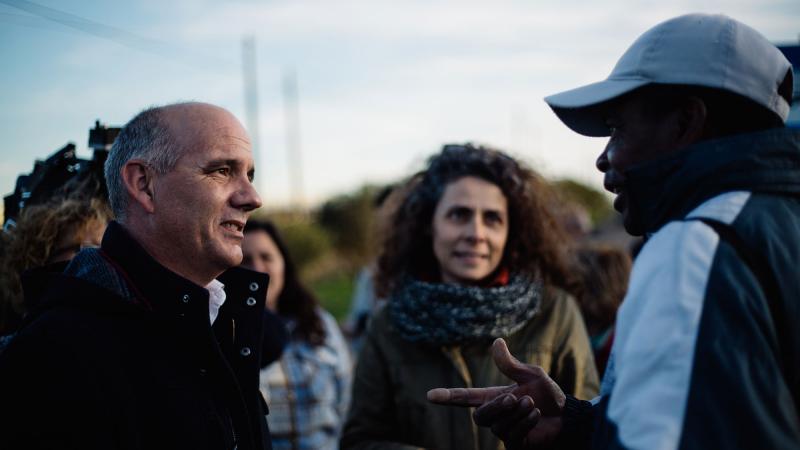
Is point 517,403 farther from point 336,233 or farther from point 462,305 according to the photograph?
point 336,233

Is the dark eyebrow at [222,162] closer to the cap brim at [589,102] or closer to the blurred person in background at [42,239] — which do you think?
the blurred person in background at [42,239]

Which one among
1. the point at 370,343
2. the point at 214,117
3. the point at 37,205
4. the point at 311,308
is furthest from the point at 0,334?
Result: the point at 311,308

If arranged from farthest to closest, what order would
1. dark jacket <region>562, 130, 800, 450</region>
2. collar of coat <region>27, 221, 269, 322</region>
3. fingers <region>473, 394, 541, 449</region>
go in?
fingers <region>473, 394, 541, 449</region> → collar of coat <region>27, 221, 269, 322</region> → dark jacket <region>562, 130, 800, 450</region>

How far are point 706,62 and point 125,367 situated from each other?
1682mm

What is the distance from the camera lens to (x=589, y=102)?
66.4 inches

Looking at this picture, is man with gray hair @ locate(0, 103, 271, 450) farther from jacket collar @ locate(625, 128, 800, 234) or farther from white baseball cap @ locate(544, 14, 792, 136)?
jacket collar @ locate(625, 128, 800, 234)

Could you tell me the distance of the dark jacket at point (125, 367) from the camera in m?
1.58

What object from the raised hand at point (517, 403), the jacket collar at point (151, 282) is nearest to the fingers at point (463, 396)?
the raised hand at point (517, 403)

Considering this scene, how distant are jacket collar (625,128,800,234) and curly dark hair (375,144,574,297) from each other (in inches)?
73.8

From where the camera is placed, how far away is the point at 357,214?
97.0 ft

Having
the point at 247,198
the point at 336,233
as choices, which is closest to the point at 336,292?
the point at 336,233

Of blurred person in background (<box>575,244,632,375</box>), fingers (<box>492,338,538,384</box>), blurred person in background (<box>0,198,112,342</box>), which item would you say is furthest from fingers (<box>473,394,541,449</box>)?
blurred person in background (<box>575,244,632,375</box>)

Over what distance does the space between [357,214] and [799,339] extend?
28393mm

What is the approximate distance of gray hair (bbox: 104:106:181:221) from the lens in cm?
205
